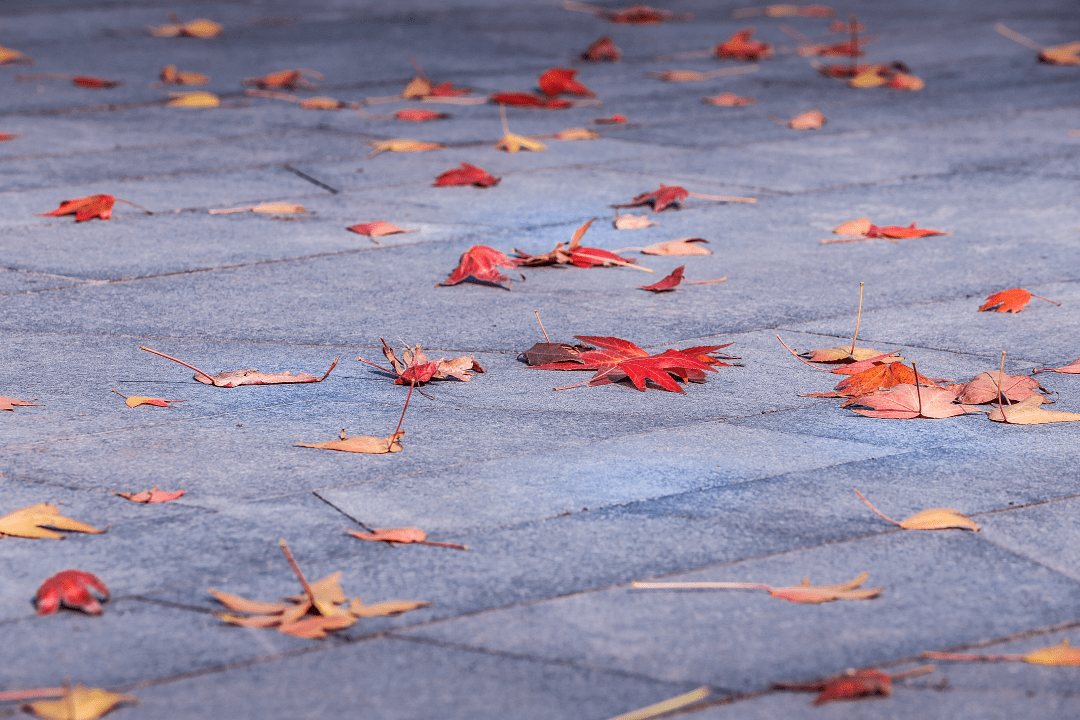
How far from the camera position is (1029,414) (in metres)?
3.04

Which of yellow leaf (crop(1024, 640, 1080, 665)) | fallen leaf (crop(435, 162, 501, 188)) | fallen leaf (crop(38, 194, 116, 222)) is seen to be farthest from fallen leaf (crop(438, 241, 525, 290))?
yellow leaf (crop(1024, 640, 1080, 665))

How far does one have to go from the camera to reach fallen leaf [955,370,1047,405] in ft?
10.3

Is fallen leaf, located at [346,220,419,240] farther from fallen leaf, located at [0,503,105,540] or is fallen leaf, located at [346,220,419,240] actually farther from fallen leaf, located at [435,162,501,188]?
fallen leaf, located at [0,503,105,540]

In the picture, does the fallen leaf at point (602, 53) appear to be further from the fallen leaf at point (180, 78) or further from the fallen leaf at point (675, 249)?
the fallen leaf at point (675, 249)

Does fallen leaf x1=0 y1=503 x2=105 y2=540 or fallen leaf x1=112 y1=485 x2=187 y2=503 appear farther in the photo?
fallen leaf x1=112 y1=485 x2=187 y2=503

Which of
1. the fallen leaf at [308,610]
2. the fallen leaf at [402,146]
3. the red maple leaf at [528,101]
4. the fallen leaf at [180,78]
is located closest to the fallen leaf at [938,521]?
the fallen leaf at [308,610]

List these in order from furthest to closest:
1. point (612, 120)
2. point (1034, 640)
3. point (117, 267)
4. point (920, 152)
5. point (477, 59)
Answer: point (477, 59)
point (612, 120)
point (920, 152)
point (117, 267)
point (1034, 640)

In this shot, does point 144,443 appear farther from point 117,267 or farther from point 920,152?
point 920,152

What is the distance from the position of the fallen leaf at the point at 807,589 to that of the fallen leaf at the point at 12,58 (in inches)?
278

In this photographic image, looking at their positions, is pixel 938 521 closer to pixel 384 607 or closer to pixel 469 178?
pixel 384 607

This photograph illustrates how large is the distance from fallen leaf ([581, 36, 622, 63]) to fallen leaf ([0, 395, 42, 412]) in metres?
5.92

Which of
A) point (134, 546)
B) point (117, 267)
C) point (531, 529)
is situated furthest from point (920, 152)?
point (134, 546)

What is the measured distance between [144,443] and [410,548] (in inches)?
33.0

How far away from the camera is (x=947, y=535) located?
2471 mm
